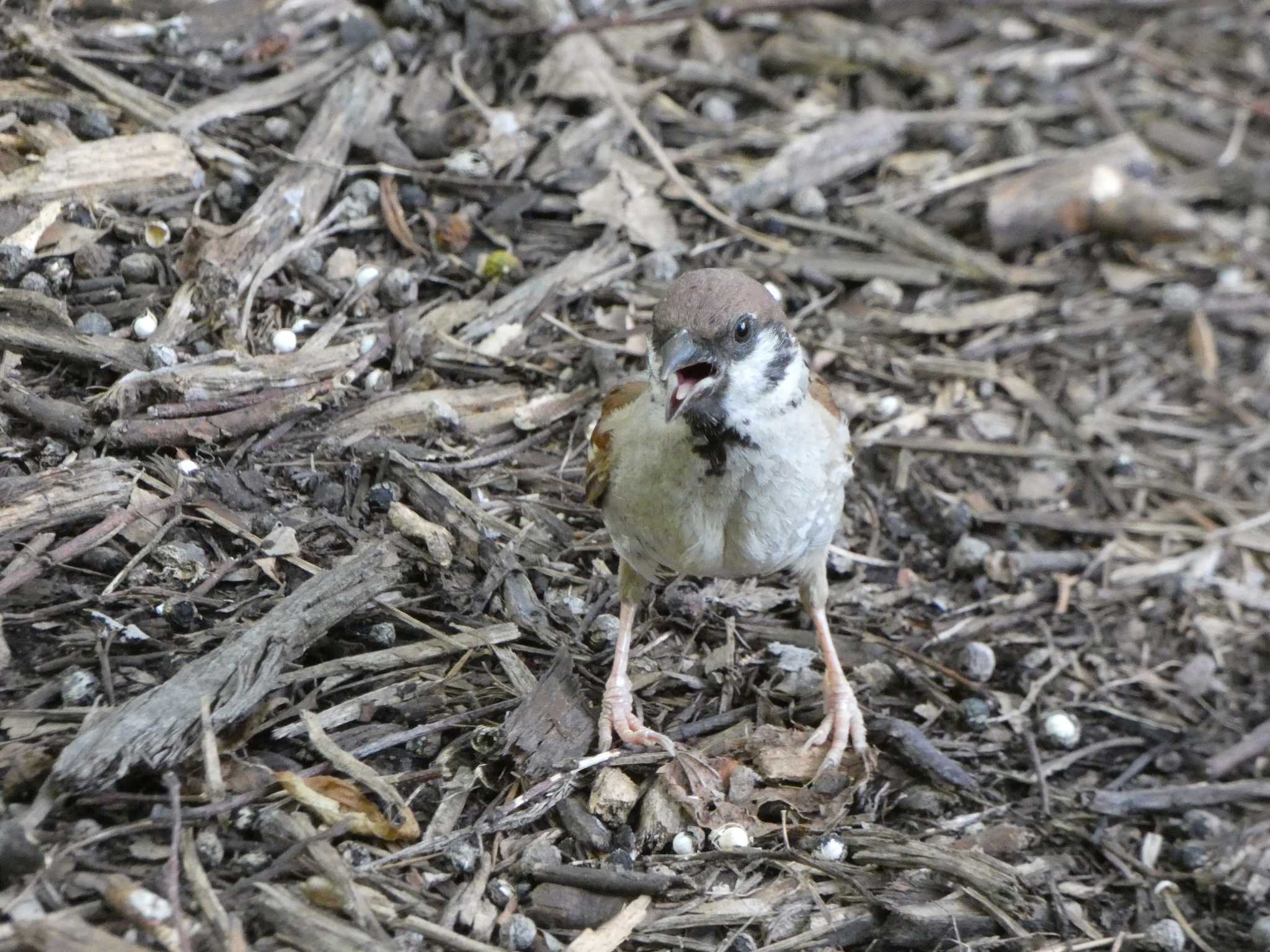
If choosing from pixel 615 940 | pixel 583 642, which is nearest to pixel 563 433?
pixel 583 642

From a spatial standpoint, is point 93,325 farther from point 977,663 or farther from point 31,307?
point 977,663

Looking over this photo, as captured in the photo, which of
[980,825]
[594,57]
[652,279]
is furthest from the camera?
[594,57]

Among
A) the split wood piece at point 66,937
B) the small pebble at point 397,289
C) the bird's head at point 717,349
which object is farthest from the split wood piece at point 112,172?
the split wood piece at point 66,937

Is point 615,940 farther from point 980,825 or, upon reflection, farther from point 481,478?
point 481,478

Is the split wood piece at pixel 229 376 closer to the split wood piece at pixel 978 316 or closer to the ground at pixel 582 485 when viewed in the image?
the ground at pixel 582 485

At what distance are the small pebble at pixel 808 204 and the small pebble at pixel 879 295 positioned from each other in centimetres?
47

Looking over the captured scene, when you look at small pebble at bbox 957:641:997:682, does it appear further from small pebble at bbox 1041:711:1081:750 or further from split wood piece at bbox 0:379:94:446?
split wood piece at bbox 0:379:94:446

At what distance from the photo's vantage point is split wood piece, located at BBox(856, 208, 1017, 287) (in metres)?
6.41

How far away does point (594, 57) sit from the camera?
6539 mm

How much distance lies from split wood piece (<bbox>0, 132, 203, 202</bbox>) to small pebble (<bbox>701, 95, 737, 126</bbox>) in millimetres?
2683

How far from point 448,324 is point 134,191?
1.35 m

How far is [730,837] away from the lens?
3969mm

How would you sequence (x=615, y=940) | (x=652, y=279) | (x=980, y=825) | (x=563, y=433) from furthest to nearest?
1. (x=652, y=279)
2. (x=563, y=433)
3. (x=980, y=825)
4. (x=615, y=940)

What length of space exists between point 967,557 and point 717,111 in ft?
9.38
